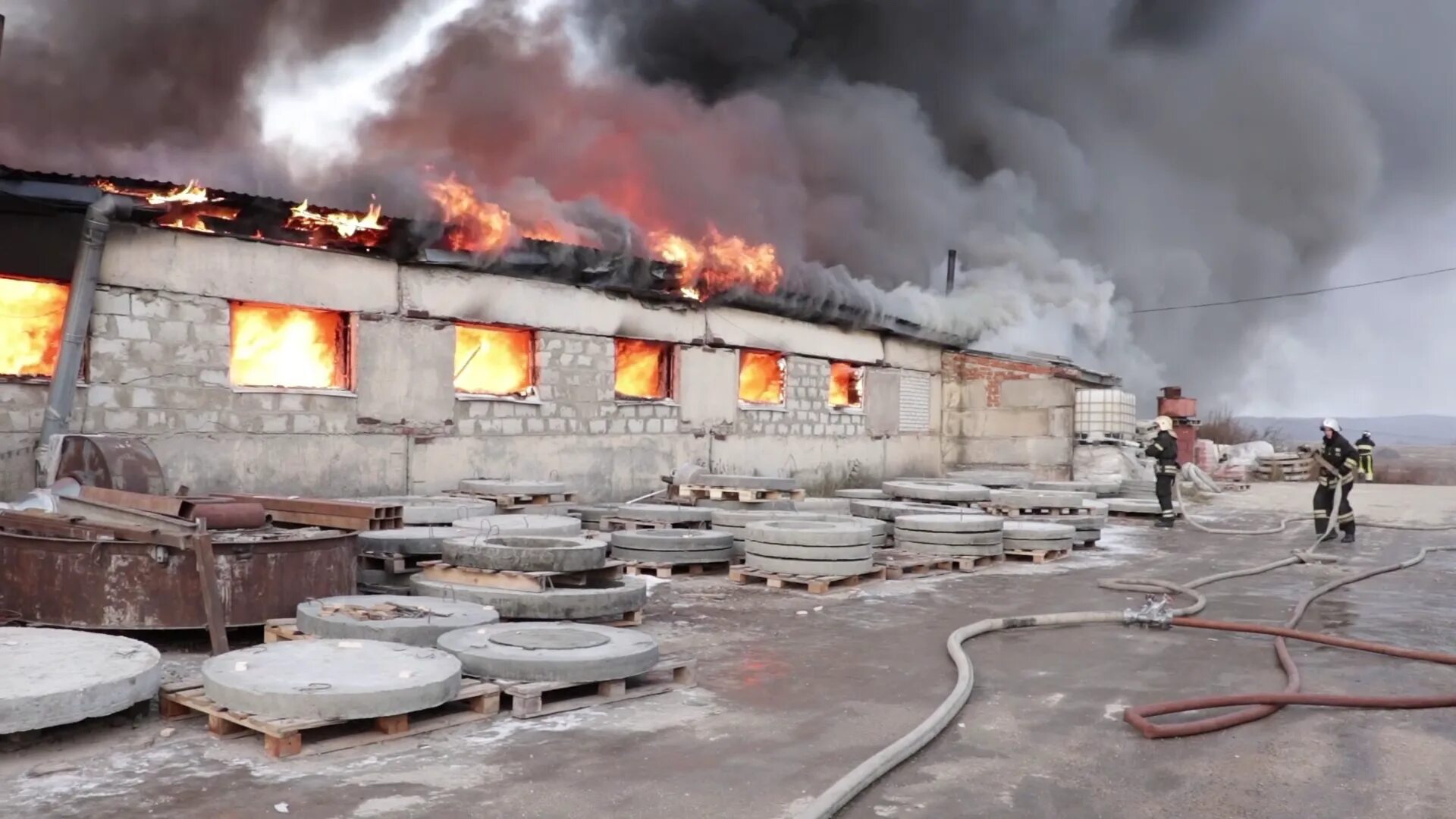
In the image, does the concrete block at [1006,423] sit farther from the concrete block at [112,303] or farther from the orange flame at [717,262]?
the concrete block at [112,303]

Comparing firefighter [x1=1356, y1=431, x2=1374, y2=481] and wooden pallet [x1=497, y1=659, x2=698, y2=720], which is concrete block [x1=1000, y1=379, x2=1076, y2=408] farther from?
wooden pallet [x1=497, y1=659, x2=698, y2=720]

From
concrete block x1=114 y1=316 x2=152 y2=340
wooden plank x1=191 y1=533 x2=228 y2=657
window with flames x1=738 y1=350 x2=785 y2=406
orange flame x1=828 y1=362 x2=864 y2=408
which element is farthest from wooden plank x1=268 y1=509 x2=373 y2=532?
orange flame x1=828 y1=362 x2=864 y2=408

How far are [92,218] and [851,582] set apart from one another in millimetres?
7514

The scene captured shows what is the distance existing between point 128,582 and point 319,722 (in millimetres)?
2596

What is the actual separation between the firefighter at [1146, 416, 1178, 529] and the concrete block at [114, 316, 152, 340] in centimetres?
1374

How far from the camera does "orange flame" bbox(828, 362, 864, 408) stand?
19.7m

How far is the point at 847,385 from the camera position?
20047mm

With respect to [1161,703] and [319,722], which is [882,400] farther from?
[319,722]

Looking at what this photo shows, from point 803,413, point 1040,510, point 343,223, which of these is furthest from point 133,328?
point 1040,510

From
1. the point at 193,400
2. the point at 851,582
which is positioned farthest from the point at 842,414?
the point at 193,400

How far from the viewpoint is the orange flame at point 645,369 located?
1562cm

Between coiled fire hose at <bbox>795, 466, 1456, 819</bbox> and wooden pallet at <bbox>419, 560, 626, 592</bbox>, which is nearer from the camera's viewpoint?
coiled fire hose at <bbox>795, 466, 1456, 819</bbox>

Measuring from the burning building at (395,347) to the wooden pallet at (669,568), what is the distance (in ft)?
11.1

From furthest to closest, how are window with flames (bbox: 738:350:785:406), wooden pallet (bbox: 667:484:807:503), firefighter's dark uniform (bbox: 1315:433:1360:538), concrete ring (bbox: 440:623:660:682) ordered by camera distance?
window with flames (bbox: 738:350:785:406), firefighter's dark uniform (bbox: 1315:433:1360:538), wooden pallet (bbox: 667:484:807:503), concrete ring (bbox: 440:623:660:682)
